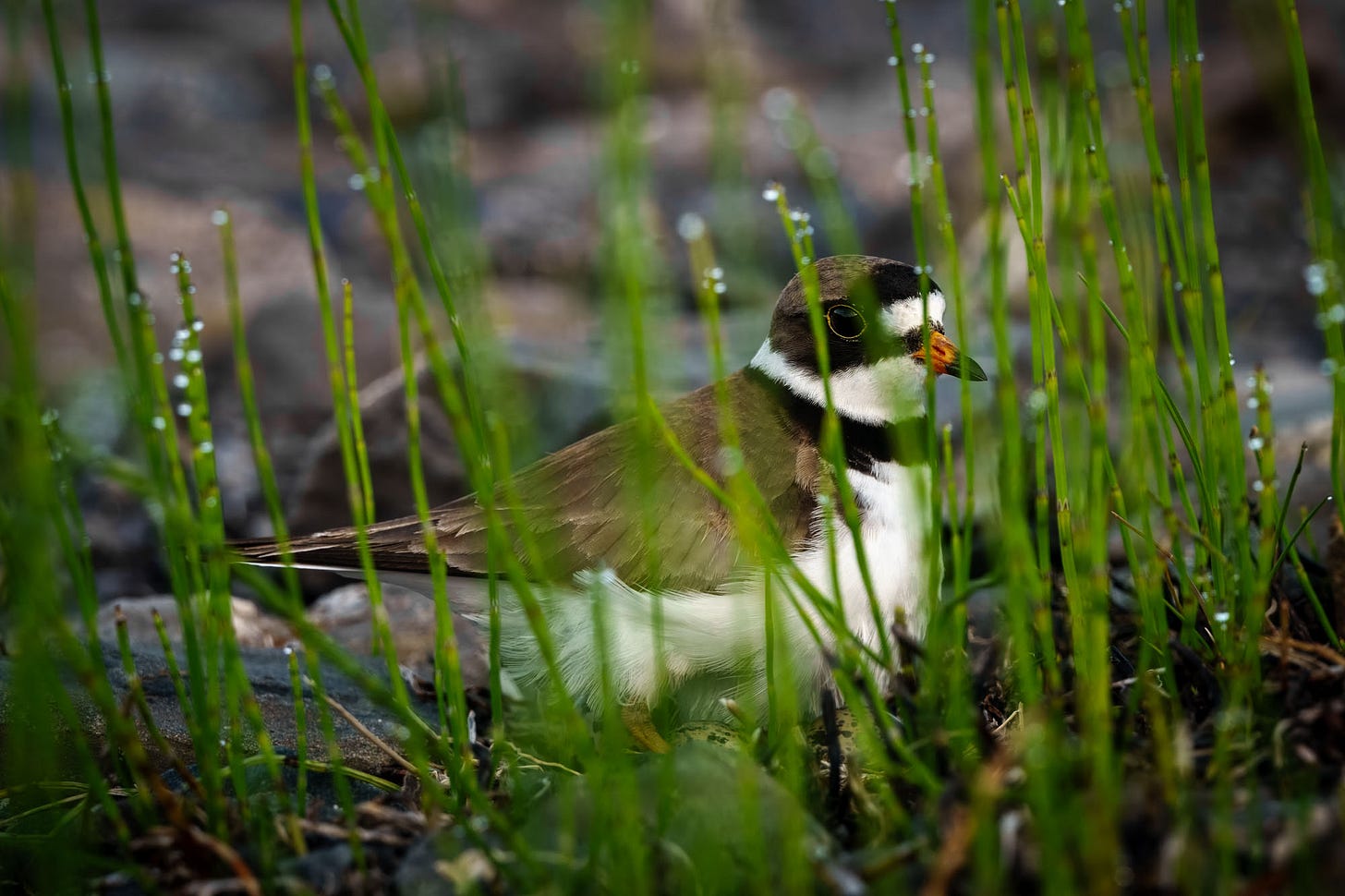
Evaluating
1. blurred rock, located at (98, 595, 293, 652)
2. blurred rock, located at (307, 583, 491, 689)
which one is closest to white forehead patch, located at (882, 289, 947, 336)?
blurred rock, located at (307, 583, 491, 689)

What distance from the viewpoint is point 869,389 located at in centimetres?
386

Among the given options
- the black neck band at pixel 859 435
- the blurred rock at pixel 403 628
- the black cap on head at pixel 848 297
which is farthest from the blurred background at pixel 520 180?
the blurred rock at pixel 403 628

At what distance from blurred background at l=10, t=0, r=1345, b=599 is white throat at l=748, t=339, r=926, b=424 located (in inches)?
12.1

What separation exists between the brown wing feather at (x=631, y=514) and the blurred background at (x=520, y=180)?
0.38 m

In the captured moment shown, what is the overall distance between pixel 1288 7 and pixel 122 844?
2627 mm

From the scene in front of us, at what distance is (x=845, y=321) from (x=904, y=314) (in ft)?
0.57

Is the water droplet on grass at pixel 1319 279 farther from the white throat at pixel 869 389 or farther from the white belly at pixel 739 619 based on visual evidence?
the white throat at pixel 869 389

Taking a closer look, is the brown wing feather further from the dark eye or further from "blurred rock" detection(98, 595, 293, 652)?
"blurred rock" detection(98, 595, 293, 652)

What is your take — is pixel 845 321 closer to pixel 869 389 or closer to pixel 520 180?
pixel 869 389

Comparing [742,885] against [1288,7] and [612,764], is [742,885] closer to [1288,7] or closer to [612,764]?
[612,764]

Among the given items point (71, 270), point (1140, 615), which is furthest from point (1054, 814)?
point (71, 270)

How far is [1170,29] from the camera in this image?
2.77 meters

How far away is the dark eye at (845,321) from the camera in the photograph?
3.85 m

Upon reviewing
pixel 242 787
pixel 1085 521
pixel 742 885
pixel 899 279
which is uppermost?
pixel 899 279
